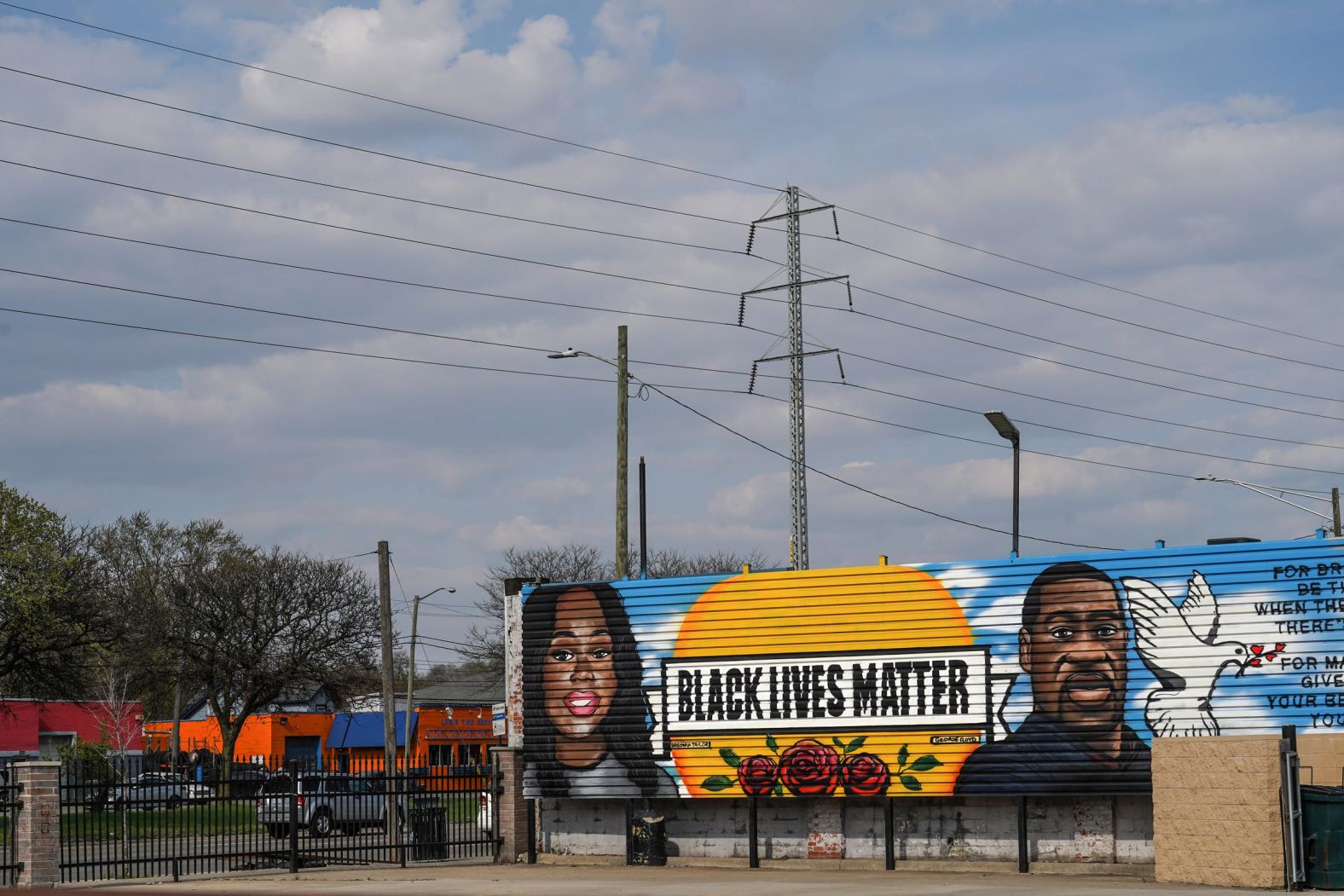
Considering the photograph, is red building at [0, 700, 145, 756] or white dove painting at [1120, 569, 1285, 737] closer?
white dove painting at [1120, 569, 1285, 737]

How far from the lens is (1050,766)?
71.5 ft

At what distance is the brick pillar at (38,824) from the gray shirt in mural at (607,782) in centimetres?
814

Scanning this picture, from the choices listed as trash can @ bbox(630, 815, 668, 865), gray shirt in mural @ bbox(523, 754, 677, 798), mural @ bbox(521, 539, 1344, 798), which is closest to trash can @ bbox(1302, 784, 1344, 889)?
mural @ bbox(521, 539, 1344, 798)

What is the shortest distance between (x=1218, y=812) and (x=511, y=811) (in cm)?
1244

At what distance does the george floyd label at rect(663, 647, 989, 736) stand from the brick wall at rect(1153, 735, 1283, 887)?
330cm

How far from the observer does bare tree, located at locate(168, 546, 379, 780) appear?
61969mm

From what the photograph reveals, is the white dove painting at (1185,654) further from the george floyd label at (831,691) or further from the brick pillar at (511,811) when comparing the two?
the brick pillar at (511,811)

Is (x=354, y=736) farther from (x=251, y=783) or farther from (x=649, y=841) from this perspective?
(x=649, y=841)

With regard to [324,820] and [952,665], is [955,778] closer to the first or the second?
[952,665]

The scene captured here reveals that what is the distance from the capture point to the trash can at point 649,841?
24.8 m

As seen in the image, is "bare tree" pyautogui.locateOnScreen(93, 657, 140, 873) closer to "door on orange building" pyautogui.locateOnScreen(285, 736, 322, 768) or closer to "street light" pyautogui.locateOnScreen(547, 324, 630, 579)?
"door on orange building" pyautogui.locateOnScreen(285, 736, 322, 768)

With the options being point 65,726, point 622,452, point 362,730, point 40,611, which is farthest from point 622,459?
point 65,726

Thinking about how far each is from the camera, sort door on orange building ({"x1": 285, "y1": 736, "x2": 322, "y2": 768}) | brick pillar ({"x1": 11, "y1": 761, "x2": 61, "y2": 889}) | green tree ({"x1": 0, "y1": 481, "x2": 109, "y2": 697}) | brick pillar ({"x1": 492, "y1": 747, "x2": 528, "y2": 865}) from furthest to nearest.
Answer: door on orange building ({"x1": 285, "y1": 736, "x2": 322, "y2": 768}) → green tree ({"x1": 0, "y1": 481, "x2": 109, "y2": 697}) → brick pillar ({"x1": 492, "y1": 747, "x2": 528, "y2": 865}) → brick pillar ({"x1": 11, "y1": 761, "x2": 61, "y2": 889})

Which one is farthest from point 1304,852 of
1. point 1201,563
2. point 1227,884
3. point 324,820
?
point 324,820
